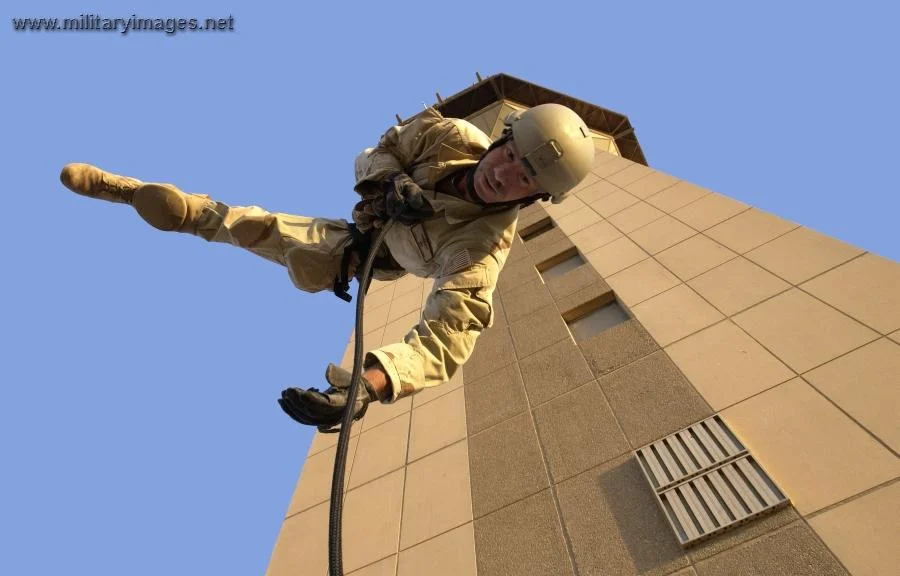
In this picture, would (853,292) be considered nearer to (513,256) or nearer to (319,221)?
(319,221)

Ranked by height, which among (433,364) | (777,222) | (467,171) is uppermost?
(467,171)

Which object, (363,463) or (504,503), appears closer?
(504,503)

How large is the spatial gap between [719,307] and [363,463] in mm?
4119

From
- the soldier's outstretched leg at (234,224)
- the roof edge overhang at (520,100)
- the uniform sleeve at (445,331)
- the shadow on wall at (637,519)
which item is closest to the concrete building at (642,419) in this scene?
the shadow on wall at (637,519)

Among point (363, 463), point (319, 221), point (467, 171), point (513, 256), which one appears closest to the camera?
point (467, 171)

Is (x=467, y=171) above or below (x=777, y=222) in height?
above

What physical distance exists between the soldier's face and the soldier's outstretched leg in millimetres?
1190

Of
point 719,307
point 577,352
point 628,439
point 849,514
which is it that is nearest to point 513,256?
point 577,352

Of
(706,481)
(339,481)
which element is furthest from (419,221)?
(706,481)

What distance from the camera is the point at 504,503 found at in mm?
4129

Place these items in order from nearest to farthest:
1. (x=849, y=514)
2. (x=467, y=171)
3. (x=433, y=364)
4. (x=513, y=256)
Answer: (x=433, y=364) → (x=849, y=514) → (x=467, y=171) → (x=513, y=256)

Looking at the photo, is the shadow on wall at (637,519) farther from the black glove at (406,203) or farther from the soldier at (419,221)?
the black glove at (406,203)

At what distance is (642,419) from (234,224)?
3502 millimetres

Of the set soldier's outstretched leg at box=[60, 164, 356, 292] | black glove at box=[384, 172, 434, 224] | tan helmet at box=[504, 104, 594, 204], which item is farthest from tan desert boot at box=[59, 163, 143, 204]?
tan helmet at box=[504, 104, 594, 204]
